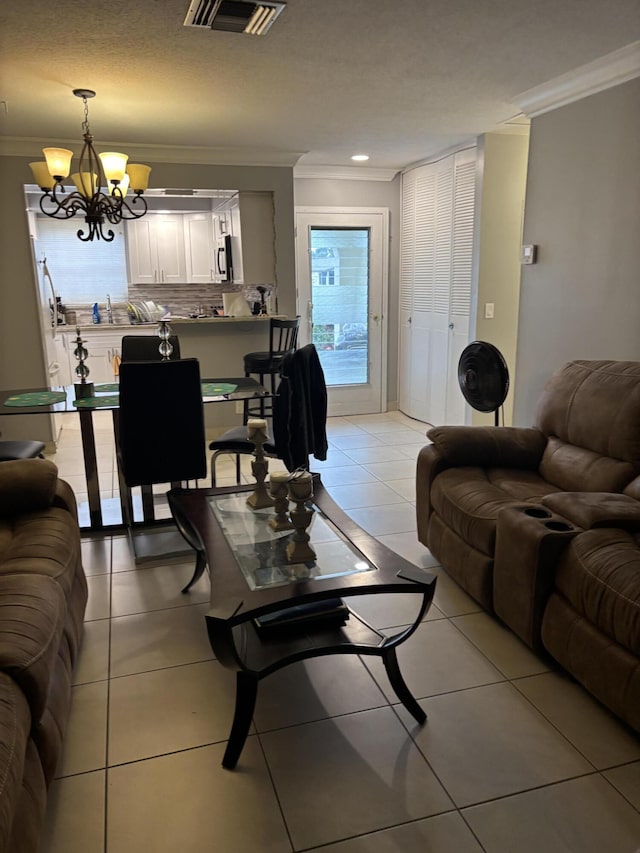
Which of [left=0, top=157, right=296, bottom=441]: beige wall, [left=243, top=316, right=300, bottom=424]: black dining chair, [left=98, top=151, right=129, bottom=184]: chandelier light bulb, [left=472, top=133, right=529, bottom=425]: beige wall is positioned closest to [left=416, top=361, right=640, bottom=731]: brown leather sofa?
[left=472, top=133, right=529, bottom=425]: beige wall

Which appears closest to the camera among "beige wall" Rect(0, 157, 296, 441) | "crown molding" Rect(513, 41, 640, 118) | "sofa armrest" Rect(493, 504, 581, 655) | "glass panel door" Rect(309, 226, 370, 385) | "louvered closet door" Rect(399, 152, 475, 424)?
Answer: "sofa armrest" Rect(493, 504, 581, 655)

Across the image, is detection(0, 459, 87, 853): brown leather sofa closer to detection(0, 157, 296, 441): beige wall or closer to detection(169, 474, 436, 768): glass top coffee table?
detection(169, 474, 436, 768): glass top coffee table

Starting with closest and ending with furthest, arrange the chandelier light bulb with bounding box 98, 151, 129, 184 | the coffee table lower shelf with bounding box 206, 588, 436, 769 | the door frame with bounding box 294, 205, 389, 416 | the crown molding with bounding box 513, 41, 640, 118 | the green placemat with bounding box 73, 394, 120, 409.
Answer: the coffee table lower shelf with bounding box 206, 588, 436, 769, the crown molding with bounding box 513, 41, 640, 118, the green placemat with bounding box 73, 394, 120, 409, the chandelier light bulb with bounding box 98, 151, 129, 184, the door frame with bounding box 294, 205, 389, 416

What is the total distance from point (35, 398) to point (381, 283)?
4028 millimetres

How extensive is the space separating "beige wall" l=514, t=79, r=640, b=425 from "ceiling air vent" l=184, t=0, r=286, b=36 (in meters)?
1.96

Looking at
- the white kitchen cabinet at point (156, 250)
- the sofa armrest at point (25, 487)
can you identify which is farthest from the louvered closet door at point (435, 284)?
the sofa armrest at point (25, 487)

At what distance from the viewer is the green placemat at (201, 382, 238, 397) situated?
357 centimetres

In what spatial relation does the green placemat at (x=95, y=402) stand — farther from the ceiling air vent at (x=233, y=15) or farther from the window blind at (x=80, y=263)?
the window blind at (x=80, y=263)

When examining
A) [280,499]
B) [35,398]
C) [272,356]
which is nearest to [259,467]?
[280,499]

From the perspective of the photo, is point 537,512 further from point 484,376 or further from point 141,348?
point 141,348

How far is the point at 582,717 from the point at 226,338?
440 centimetres

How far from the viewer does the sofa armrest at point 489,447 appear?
296cm

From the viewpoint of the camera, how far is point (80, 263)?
24.0 ft

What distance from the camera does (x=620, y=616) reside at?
1.78 metres
